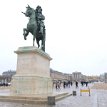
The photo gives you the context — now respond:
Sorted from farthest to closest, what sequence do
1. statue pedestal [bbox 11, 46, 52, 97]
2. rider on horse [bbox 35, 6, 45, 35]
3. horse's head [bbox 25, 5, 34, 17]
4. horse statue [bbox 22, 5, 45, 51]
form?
1. rider on horse [bbox 35, 6, 45, 35]
2. horse's head [bbox 25, 5, 34, 17]
3. horse statue [bbox 22, 5, 45, 51]
4. statue pedestal [bbox 11, 46, 52, 97]

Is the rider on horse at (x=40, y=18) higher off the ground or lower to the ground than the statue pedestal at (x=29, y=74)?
higher

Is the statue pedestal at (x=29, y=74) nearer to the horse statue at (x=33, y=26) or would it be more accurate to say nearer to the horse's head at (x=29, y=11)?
the horse statue at (x=33, y=26)

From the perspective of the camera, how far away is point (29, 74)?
1952 centimetres

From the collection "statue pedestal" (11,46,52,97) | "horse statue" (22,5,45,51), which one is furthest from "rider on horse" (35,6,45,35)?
"statue pedestal" (11,46,52,97)

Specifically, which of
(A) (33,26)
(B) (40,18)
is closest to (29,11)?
(B) (40,18)

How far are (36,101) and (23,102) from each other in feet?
3.21

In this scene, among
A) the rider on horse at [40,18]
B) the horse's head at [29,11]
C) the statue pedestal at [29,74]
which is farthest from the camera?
the rider on horse at [40,18]

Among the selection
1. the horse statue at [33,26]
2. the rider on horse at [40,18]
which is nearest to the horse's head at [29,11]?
the horse statue at [33,26]

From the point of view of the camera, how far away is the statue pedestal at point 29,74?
1914cm

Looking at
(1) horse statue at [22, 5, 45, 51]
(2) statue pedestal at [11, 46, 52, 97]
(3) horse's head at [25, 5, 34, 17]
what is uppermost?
(3) horse's head at [25, 5, 34, 17]

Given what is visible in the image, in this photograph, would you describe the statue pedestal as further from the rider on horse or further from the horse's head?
the horse's head

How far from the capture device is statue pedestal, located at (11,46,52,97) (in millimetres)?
19141

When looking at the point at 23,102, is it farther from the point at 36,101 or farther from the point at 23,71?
the point at 23,71

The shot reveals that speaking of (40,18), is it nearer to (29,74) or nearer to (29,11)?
(29,11)
